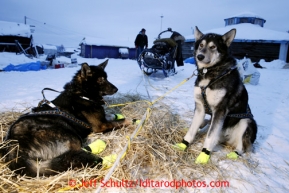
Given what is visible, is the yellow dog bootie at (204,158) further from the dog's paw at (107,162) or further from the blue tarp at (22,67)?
the blue tarp at (22,67)

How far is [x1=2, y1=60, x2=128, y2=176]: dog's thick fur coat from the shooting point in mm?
1682

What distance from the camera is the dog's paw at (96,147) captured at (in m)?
2.10

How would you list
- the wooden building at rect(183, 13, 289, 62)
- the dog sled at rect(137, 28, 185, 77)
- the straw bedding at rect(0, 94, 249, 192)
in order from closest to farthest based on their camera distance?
the straw bedding at rect(0, 94, 249, 192) < the dog sled at rect(137, 28, 185, 77) < the wooden building at rect(183, 13, 289, 62)

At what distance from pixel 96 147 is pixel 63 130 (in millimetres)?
420

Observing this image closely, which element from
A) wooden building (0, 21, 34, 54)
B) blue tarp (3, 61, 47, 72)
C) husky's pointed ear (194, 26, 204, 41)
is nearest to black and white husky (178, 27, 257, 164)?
husky's pointed ear (194, 26, 204, 41)

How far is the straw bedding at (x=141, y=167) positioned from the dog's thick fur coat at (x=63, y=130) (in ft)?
0.32

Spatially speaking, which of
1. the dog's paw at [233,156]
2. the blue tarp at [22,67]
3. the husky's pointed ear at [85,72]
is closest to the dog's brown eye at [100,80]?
the husky's pointed ear at [85,72]

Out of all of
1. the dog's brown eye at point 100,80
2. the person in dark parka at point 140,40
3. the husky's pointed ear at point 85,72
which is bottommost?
the dog's brown eye at point 100,80

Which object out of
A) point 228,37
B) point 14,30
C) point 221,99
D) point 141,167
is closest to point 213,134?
point 221,99

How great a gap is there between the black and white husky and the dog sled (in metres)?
4.82

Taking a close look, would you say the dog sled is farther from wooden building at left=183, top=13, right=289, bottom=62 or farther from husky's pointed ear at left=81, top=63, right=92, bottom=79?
wooden building at left=183, top=13, right=289, bottom=62

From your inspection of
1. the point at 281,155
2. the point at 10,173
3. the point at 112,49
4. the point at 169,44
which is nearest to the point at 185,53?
the point at 112,49

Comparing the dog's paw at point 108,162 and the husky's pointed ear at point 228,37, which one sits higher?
the husky's pointed ear at point 228,37

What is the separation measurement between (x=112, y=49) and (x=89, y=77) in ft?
90.5
